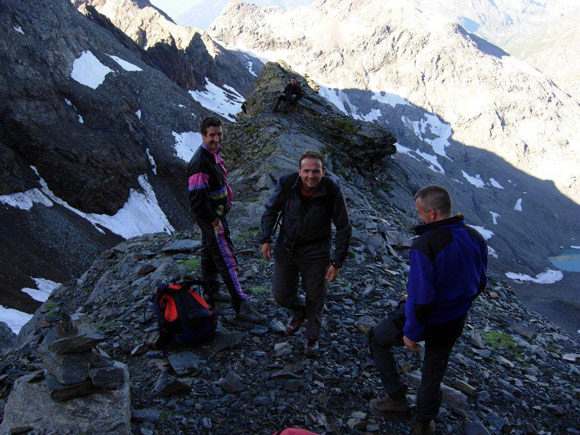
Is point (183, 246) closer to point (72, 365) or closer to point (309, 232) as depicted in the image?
point (309, 232)

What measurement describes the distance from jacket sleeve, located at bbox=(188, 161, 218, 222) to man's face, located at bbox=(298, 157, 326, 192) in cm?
187

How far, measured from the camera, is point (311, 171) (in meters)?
5.22

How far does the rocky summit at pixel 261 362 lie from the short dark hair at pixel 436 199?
269cm

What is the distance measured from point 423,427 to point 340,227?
8.48 feet

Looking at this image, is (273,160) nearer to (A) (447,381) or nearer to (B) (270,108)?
(B) (270,108)

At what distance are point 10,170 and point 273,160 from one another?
58.6 metres

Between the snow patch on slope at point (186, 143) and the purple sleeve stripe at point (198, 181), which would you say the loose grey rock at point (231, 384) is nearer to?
the purple sleeve stripe at point (198, 181)

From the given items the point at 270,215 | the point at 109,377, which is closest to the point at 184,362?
the point at 109,377

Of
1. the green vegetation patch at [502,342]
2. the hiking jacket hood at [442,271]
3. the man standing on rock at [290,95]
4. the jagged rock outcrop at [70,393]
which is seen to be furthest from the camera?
the man standing on rock at [290,95]

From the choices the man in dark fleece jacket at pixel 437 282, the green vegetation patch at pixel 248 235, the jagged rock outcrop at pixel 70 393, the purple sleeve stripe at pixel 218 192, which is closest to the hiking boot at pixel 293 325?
the man in dark fleece jacket at pixel 437 282

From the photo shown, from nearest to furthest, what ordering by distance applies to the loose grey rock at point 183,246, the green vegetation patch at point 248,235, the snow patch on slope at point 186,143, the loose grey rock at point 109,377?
1. the loose grey rock at point 109,377
2. the loose grey rock at point 183,246
3. the green vegetation patch at point 248,235
4. the snow patch on slope at point 186,143

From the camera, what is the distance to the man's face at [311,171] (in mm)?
5227

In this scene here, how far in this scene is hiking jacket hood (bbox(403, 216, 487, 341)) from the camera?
3.92 metres

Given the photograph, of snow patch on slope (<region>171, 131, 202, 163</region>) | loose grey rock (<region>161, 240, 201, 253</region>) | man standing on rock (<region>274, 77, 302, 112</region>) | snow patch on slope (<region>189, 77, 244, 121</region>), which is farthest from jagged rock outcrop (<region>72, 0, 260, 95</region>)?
loose grey rock (<region>161, 240, 201, 253</region>)
